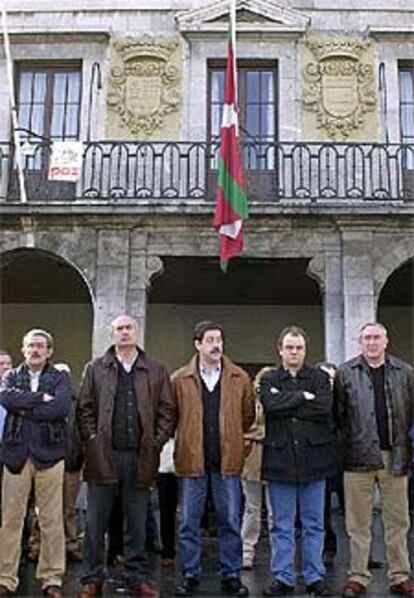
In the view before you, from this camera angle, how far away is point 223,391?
6039 mm

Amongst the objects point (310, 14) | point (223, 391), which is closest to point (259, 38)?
point (310, 14)

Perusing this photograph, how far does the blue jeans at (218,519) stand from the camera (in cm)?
589

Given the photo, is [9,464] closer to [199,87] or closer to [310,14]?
[199,87]

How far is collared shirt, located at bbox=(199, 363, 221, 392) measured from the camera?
613cm

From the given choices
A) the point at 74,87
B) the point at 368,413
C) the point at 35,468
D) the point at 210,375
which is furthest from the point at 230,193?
the point at 35,468

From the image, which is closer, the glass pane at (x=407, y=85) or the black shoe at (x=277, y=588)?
the black shoe at (x=277, y=588)

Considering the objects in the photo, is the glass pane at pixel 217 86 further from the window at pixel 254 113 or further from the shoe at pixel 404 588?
the shoe at pixel 404 588

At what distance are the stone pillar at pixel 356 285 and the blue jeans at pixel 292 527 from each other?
5.54 m

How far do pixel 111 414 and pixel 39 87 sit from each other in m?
9.31

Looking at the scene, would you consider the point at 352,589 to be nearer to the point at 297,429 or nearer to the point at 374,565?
the point at 297,429

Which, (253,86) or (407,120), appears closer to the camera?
(407,120)

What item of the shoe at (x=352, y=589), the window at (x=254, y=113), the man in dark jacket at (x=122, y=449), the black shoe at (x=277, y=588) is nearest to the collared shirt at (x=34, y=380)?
the man in dark jacket at (x=122, y=449)

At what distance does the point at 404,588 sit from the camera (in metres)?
5.87

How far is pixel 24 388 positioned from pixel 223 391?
4.78ft
